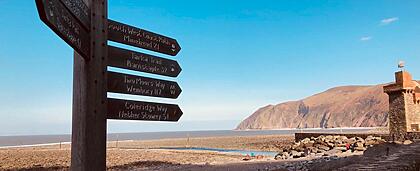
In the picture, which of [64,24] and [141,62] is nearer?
[64,24]

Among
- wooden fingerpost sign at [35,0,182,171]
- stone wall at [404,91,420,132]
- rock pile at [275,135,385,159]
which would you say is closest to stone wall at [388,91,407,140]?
stone wall at [404,91,420,132]

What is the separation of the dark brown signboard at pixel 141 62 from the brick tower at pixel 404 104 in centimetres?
1844

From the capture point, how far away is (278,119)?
19288cm

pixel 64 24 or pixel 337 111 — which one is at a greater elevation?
pixel 64 24

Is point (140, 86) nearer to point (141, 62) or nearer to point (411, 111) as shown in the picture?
point (141, 62)

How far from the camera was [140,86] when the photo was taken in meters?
3.67

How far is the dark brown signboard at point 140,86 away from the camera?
3.47 metres

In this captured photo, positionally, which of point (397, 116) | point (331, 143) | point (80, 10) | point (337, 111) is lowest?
point (337, 111)

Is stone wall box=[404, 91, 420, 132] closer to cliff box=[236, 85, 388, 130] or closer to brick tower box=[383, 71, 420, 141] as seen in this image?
brick tower box=[383, 71, 420, 141]

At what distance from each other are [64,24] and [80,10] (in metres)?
0.40

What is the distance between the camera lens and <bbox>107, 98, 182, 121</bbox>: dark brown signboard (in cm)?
343

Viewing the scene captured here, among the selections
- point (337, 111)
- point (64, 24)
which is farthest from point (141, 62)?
point (337, 111)

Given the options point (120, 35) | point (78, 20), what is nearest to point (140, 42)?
point (120, 35)

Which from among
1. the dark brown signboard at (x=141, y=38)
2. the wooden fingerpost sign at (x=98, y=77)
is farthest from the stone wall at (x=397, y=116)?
the wooden fingerpost sign at (x=98, y=77)
